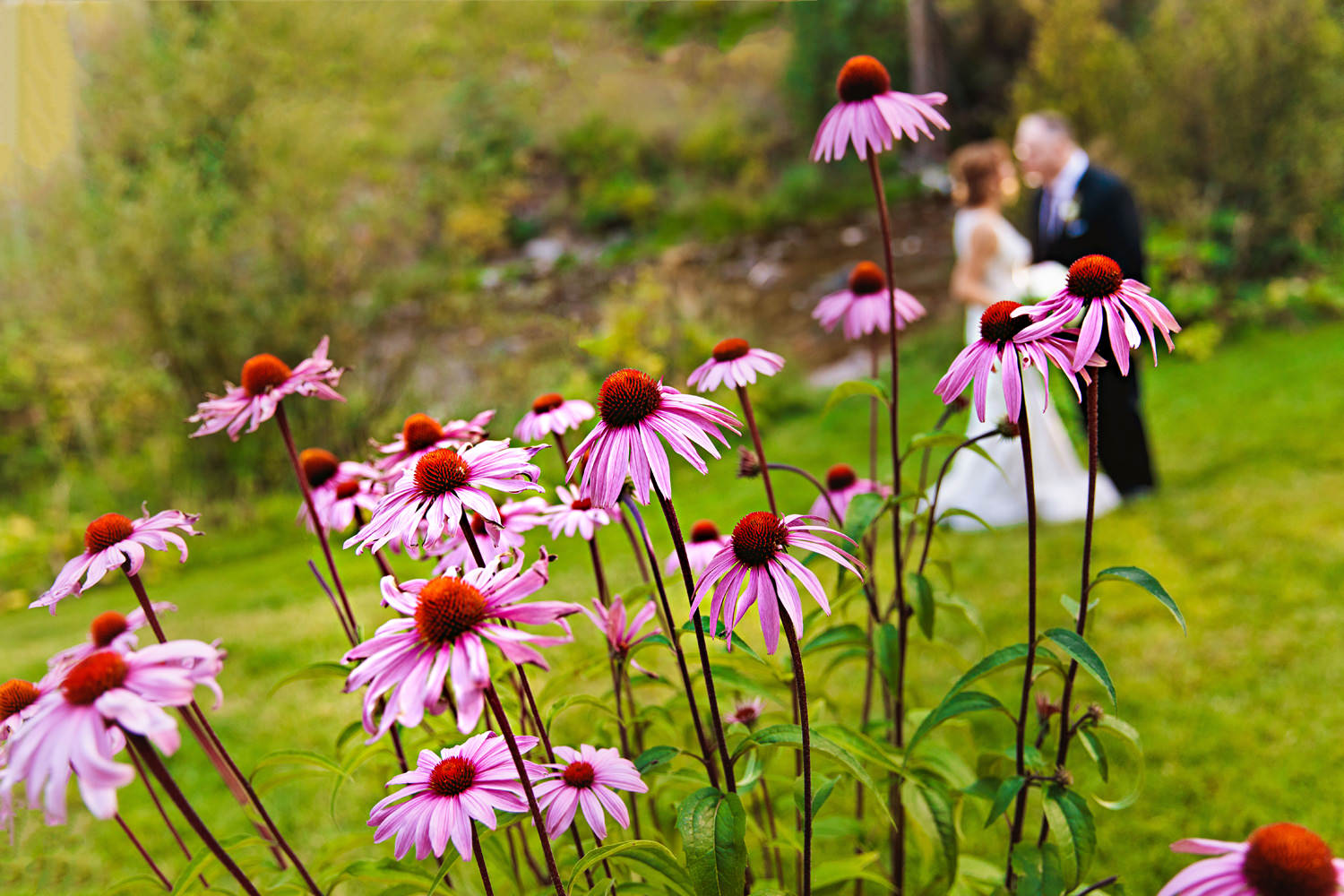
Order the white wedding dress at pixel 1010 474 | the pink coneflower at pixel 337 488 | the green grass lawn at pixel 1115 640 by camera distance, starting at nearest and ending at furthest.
Answer: the pink coneflower at pixel 337 488, the green grass lawn at pixel 1115 640, the white wedding dress at pixel 1010 474

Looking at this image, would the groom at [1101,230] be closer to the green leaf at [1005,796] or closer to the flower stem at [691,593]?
the green leaf at [1005,796]

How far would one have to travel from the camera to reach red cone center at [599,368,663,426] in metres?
0.74

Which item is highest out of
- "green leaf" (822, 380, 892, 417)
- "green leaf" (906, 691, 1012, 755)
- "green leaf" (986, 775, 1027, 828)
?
"green leaf" (822, 380, 892, 417)

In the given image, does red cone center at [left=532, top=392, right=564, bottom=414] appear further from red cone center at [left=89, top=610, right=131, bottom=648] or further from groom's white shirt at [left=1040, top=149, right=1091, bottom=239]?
groom's white shirt at [left=1040, top=149, right=1091, bottom=239]

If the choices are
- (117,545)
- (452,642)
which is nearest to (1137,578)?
(452,642)

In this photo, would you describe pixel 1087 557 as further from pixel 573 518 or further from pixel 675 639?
pixel 573 518

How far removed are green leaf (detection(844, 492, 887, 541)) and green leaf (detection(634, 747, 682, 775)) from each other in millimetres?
310

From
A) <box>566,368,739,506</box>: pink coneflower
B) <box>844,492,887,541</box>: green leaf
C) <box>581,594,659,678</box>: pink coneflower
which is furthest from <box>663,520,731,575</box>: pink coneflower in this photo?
<box>566,368,739,506</box>: pink coneflower

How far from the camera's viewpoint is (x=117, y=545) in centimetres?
87

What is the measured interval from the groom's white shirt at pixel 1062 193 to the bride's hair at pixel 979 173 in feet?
1.00

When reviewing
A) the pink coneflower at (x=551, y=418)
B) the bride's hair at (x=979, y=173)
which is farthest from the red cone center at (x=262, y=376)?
the bride's hair at (x=979, y=173)

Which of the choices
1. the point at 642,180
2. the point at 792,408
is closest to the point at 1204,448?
the point at 792,408

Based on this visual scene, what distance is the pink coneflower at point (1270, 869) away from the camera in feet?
1.79

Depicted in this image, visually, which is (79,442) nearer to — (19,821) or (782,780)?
(19,821)
